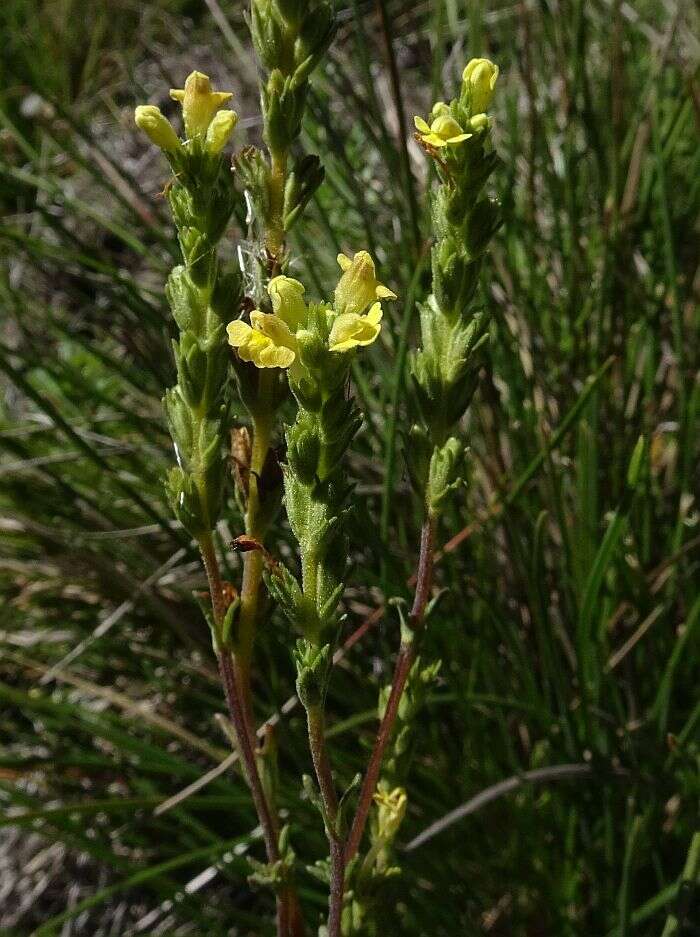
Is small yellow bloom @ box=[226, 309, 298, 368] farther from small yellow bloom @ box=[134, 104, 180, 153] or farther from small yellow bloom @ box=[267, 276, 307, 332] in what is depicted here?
small yellow bloom @ box=[134, 104, 180, 153]

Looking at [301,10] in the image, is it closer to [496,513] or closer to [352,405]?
[352,405]

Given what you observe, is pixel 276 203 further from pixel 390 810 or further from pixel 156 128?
pixel 390 810

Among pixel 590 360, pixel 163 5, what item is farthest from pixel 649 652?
pixel 163 5

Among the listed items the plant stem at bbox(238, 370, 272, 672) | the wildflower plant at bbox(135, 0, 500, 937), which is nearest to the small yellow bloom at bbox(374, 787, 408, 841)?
Answer: the wildflower plant at bbox(135, 0, 500, 937)

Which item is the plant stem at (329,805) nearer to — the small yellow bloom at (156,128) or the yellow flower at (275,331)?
the yellow flower at (275,331)

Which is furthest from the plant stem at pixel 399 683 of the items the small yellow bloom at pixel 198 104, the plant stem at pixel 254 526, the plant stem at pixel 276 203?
the small yellow bloom at pixel 198 104

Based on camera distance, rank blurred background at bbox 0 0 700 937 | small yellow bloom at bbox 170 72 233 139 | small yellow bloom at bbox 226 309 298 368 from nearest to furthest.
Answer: small yellow bloom at bbox 226 309 298 368
small yellow bloom at bbox 170 72 233 139
blurred background at bbox 0 0 700 937
